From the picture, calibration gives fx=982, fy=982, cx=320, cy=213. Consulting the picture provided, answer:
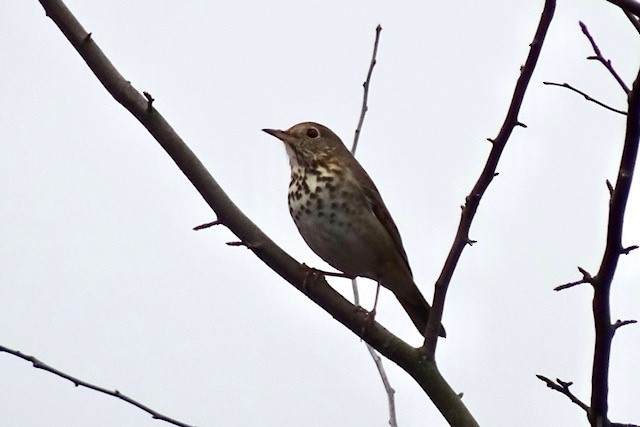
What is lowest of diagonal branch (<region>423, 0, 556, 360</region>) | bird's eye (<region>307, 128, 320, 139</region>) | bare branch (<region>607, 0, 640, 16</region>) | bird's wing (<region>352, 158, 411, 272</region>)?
bare branch (<region>607, 0, 640, 16</region>)

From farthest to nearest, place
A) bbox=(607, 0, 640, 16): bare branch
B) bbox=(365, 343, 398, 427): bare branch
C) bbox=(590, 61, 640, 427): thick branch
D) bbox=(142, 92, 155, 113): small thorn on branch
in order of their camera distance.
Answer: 1. bbox=(365, 343, 398, 427): bare branch
2. bbox=(142, 92, 155, 113): small thorn on branch
3. bbox=(590, 61, 640, 427): thick branch
4. bbox=(607, 0, 640, 16): bare branch

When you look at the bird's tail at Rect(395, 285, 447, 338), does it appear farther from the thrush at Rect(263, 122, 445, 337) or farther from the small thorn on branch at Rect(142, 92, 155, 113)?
the small thorn on branch at Rect(142, 92, 155, 113)

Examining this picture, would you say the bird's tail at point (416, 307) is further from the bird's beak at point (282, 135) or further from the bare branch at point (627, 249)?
the bare branch at point (627, 249)

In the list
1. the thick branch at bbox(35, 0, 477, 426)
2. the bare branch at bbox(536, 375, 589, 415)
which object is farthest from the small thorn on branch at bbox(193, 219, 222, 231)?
the bare branch at bbox(536, 375, 589, 415)

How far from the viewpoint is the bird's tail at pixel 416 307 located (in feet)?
20.4

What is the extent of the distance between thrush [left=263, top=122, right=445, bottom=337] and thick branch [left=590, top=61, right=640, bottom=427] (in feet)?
8.11

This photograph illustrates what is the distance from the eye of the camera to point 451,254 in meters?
Result: 3.60

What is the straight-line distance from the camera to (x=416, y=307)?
629 centimetres

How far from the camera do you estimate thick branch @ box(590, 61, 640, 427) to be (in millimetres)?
2871

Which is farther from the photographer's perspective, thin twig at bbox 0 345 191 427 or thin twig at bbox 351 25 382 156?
thin twig at bbox 351 25 382 156

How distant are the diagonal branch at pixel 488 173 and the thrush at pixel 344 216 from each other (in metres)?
1.81

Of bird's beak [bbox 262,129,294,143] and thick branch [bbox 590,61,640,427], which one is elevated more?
bird's beak [bbox 262,129,294,143]

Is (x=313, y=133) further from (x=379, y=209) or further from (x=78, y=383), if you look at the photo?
(x=78, y=383)

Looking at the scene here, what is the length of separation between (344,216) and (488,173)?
2.38m
